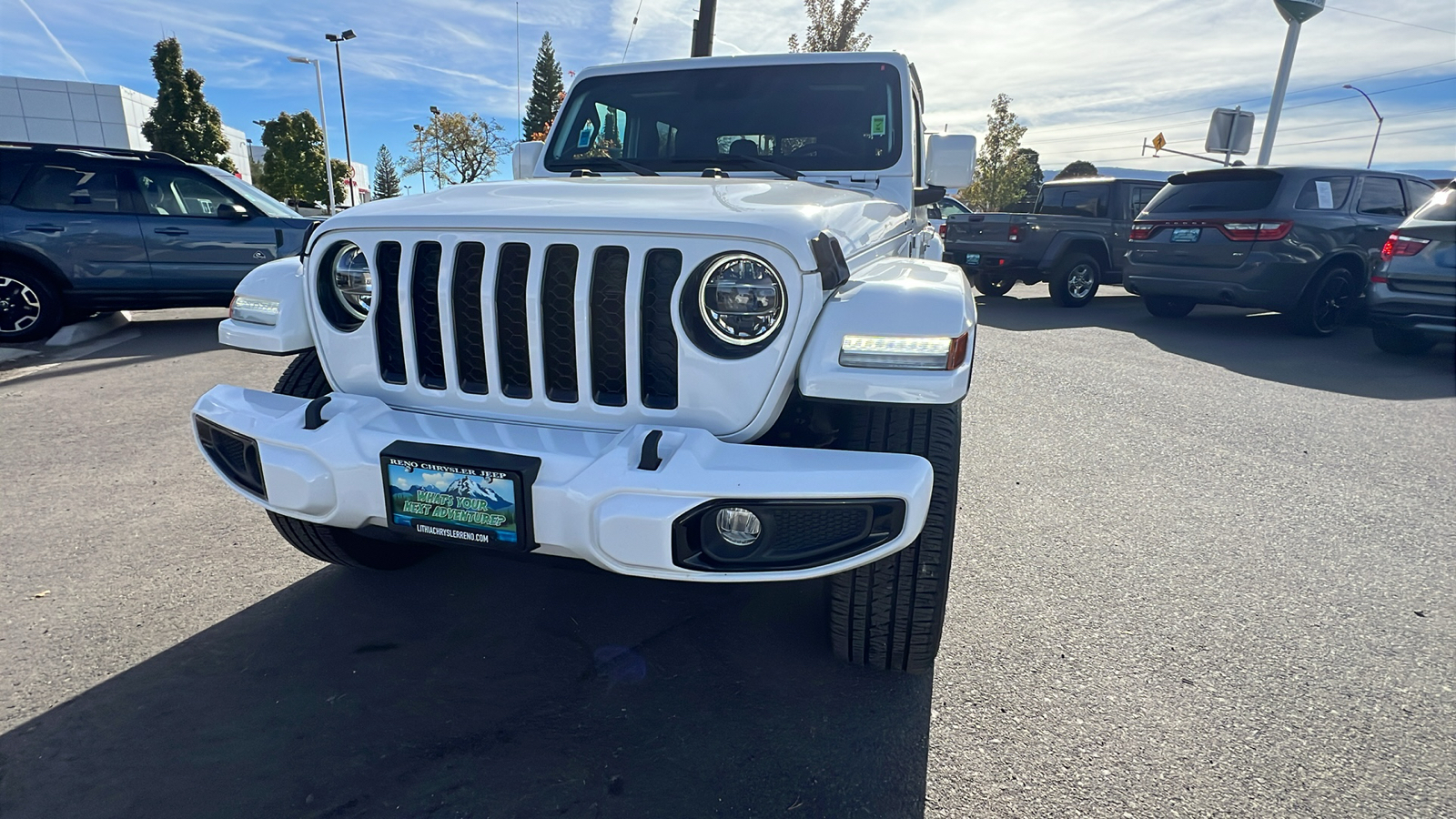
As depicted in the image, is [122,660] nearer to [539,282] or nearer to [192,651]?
[192,651]

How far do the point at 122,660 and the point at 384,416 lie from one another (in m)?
1.16

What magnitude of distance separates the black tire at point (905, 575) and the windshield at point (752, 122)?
64.6 inches

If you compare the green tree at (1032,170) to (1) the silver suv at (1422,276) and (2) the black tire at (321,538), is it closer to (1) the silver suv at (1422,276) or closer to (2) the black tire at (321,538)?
(1) the silver suv at (1422,276)

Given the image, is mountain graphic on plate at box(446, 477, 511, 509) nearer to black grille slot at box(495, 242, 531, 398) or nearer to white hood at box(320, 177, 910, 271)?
black grille slot at box(495, 242, 531, 398)

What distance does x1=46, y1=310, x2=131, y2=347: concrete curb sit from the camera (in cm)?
683

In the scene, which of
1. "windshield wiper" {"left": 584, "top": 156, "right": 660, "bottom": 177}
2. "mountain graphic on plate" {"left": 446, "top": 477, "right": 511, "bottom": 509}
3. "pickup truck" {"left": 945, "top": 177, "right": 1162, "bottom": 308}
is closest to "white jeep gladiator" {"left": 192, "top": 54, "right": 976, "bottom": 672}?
"mountain graphic on plate" {"left": 446, "top": 477, "right": 511, "bottom": 509}

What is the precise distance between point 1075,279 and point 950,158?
8.15m

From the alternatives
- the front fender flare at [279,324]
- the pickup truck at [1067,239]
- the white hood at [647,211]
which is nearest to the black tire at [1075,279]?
the pickup truck at [1067,239]

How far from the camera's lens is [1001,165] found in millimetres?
27312

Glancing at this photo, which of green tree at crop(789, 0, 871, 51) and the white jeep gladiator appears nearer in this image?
the white jeep gladiator

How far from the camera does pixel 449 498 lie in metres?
1.83

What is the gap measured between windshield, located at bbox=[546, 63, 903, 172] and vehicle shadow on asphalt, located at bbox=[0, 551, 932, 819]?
1893 mm

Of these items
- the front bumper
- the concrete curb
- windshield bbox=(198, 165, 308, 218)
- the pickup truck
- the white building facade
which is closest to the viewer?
the front bumper

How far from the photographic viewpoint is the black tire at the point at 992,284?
1156cm
